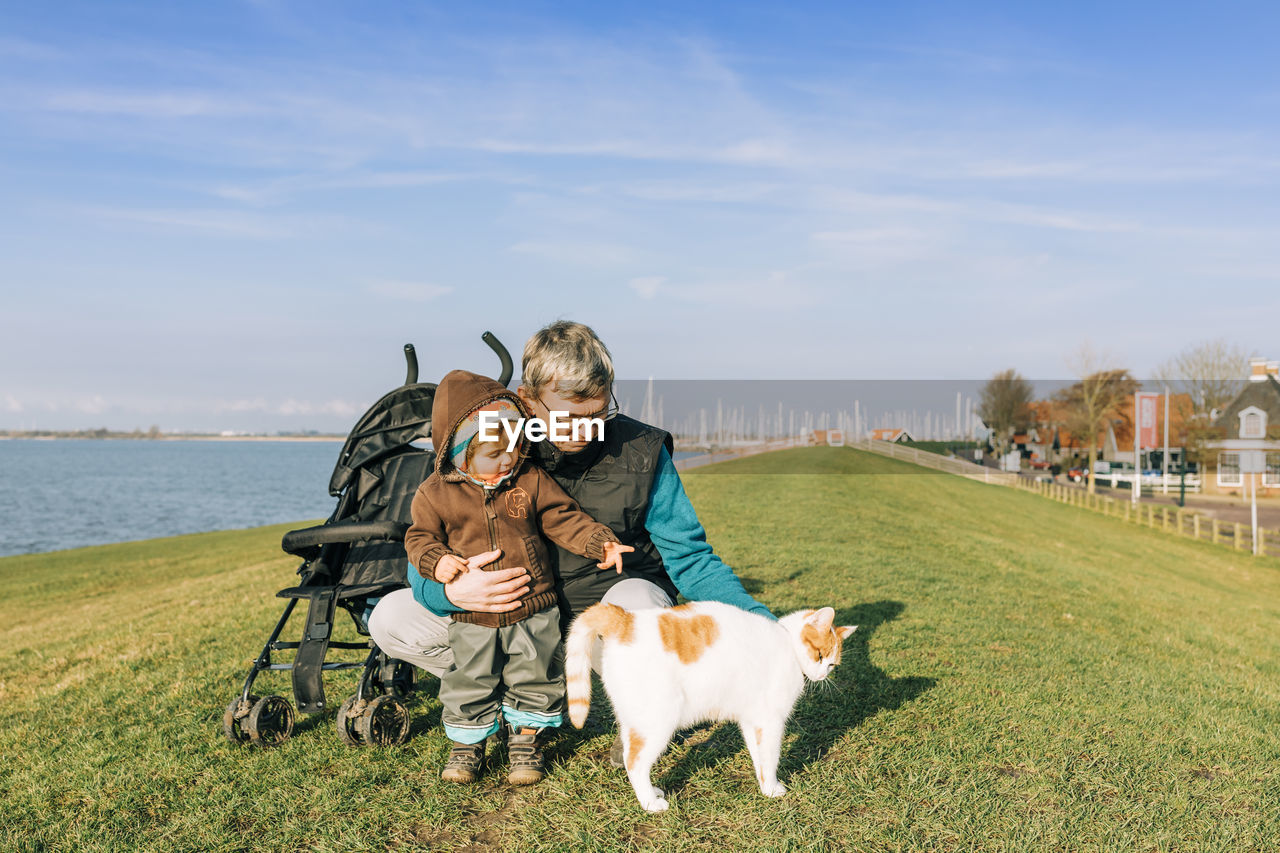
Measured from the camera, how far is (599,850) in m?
2.86

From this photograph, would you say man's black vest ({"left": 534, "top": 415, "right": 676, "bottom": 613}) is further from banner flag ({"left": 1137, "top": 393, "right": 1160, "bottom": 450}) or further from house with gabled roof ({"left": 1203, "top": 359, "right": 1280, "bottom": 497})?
house with gabled roof ({"left": 1203, "top": 359, "right": 1280, "bottom": 497})

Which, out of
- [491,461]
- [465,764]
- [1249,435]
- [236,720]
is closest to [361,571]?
[236,720]

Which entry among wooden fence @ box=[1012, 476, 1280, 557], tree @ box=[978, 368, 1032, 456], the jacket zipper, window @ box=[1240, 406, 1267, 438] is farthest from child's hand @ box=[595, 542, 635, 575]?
tree @ box=[978, 368, 1032, 456]

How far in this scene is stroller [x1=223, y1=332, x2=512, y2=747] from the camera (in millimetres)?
3631

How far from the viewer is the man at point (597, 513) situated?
3314 mm

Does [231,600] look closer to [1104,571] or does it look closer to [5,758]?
[5,758]

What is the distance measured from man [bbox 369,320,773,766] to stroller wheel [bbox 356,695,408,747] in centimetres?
36

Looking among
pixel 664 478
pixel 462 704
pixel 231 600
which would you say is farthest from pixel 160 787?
pixel 231 600

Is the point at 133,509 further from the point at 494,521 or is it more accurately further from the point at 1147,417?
the point at 1147,417

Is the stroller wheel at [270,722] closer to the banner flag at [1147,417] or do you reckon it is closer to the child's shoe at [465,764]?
the child's shoe at [465,764]

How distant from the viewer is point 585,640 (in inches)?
115

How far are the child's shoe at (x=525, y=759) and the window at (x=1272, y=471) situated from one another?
55780mm

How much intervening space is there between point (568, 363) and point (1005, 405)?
3190 inches

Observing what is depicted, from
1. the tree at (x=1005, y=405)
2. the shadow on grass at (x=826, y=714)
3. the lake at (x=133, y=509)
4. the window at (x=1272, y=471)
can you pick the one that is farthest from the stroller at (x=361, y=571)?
the tree at (x=1005, y=405)
